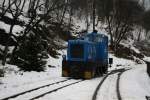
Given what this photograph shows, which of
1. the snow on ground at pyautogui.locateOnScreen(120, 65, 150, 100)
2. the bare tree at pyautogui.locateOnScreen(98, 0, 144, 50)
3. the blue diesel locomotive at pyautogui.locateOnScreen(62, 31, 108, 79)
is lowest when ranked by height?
the snow on ground at pyautogui.locateOnScreen(120, 65, 150, 100)

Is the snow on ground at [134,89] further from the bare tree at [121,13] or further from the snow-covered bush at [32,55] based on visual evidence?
the bare tree at [121,13]

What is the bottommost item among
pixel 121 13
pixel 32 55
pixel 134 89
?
pixel 134 89

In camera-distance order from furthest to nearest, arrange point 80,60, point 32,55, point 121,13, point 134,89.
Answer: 1. point 121,13
2. point 32,55
3. point 80,60
4. point 134,89

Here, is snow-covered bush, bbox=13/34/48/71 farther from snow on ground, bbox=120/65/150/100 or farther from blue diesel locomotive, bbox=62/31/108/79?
snow on ground, bbox=120/65/150/100

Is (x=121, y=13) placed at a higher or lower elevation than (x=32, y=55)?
higher

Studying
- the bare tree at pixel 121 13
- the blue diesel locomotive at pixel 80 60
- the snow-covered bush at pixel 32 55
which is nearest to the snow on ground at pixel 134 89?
the blue diesel locomotive at pixel 80 60

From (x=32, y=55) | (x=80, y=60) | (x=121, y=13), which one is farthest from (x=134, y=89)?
(x=121, y=13)

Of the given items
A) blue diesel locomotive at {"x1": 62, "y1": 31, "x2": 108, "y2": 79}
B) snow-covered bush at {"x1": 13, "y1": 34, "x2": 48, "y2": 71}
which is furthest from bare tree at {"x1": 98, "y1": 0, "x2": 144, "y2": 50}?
blue diesel locomotive at {"x1": 62, "y1": 31, "x2": 108, "y2": 79}

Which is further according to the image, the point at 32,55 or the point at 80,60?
the point at 32,55

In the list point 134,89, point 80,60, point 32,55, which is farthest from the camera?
point 32,55

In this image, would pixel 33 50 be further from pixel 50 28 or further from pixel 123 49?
pixel 123 49

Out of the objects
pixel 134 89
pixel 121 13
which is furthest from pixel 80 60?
pixel 121 13

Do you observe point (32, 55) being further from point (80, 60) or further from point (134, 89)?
point (134, 89)

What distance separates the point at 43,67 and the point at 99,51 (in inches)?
198
